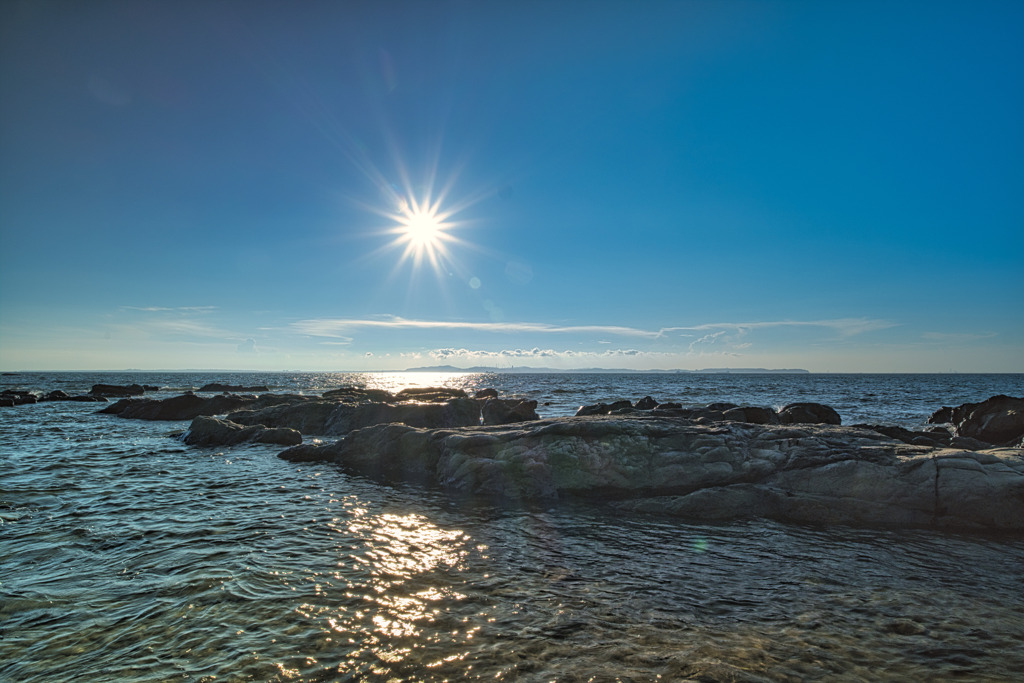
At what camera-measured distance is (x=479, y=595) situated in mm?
8258

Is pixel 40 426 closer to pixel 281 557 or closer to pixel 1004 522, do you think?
pixel 281 557

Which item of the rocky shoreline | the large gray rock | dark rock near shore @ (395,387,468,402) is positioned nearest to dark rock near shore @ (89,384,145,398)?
dark rock near shore @ (395,387,468,402)

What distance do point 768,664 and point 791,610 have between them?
6.35 ft

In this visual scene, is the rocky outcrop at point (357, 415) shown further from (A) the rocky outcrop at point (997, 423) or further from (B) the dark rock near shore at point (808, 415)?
(A) the rocky outcrop at point (997, 423)

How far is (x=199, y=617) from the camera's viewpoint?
7.46 meters

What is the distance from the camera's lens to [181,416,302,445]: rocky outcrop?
26.2m

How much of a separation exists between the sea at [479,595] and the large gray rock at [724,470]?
1.03 metres

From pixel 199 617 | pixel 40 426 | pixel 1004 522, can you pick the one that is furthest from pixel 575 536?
pixel 40 426

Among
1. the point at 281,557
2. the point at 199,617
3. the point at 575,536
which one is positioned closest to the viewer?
the point at 199,617

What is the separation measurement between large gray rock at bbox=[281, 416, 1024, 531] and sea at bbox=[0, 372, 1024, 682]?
1.03 m

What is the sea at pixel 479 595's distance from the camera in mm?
6258

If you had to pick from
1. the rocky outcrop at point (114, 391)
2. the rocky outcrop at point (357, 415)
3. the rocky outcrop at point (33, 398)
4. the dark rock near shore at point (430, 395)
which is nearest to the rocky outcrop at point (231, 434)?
the rocky outcrop at point (357, 415)

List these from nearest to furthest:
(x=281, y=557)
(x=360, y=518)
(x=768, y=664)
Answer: (x=768, y=664)
(x=281, y=557)
(x=360, y=518)

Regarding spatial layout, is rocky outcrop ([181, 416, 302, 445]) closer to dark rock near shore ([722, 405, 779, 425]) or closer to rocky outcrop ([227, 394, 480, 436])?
rocky outcrop ([227, 394, 480, 436])
